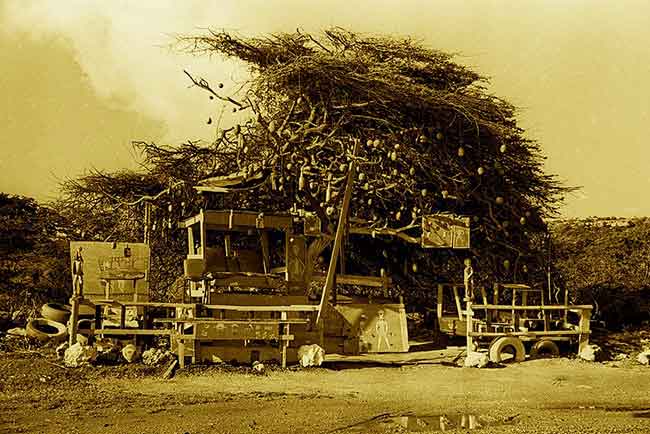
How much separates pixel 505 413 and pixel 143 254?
360 inches

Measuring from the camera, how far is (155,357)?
14242 millimetres

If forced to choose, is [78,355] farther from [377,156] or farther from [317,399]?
[377,156]

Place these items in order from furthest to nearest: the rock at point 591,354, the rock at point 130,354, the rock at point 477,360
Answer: the rock at point 591,354, the rock at point 477,360, the rock at point 130,354

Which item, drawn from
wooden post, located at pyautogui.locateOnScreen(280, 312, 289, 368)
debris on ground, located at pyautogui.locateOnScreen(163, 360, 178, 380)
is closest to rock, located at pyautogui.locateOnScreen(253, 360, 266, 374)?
wooden post, located at pyautogui.locateOnScreen(280, 312, 289, 368)

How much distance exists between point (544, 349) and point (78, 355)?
9038mm

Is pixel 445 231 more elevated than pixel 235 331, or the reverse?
pixel 445 231

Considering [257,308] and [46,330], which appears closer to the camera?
[257,308]

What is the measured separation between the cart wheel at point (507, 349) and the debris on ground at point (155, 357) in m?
6.01

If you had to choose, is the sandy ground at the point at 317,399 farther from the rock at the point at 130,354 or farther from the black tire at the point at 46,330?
the black tire at the point at 46,330

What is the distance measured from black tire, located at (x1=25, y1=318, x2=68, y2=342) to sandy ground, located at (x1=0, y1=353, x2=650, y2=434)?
161 centimetres

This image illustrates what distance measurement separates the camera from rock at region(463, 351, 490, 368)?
1542 cm

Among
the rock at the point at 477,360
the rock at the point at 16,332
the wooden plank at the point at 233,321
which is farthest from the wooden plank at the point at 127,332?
the rock at the point at 477,360

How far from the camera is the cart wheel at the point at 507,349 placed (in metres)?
15.9

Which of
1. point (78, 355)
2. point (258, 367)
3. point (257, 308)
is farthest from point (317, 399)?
point (78, 355)
